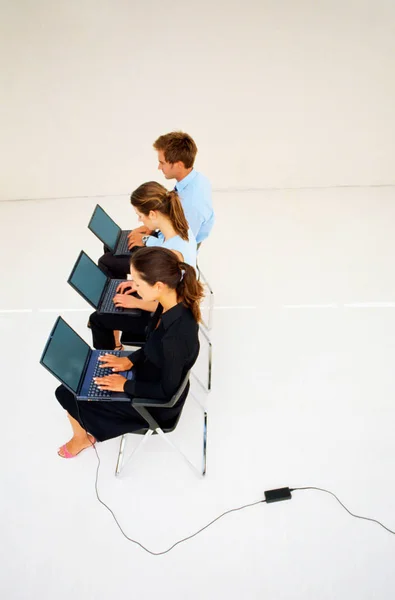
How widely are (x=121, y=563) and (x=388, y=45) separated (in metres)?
3.99

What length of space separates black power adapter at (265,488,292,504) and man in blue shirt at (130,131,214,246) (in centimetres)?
153

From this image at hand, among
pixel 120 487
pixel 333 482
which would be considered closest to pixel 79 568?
pixel 120 487

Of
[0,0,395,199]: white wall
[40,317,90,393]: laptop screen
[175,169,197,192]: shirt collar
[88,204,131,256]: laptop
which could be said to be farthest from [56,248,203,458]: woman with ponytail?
[0,0,395,199]: white wall

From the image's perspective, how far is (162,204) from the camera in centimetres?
229

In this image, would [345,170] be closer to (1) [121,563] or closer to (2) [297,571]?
(2) [297,571]

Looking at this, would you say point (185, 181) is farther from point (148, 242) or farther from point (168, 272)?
point (168, 272)

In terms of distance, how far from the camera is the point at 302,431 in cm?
243

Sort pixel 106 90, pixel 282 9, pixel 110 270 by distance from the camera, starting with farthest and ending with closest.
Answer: pixel 106 90, pixel 282 9, pixel 110 270

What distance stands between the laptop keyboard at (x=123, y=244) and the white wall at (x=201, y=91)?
1.33 m

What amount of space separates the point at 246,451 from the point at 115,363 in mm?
912

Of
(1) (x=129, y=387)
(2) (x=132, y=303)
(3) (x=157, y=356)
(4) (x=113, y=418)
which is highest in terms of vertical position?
(2) (x=132, y=303)

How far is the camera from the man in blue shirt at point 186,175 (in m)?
2.48

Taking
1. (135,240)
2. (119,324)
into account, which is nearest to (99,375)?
(119,324)

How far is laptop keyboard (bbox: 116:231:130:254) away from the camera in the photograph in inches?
114
